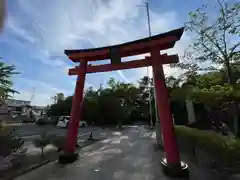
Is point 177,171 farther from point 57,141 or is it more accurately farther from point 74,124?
point 57,141

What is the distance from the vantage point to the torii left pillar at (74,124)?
7.02 m

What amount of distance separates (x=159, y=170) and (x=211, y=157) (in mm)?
1978

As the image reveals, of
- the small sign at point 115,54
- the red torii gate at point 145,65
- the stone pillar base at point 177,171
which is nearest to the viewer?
the stone pillar base at point 177,171

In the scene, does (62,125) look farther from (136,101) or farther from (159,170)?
(136,101)

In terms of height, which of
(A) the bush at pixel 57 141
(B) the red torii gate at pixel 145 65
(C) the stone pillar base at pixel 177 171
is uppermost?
(B) the red torii gate at pixel 145 65

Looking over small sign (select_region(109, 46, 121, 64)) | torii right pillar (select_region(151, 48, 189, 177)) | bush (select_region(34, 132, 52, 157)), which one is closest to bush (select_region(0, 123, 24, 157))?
bush (select_region(34, 132, 52, 157))

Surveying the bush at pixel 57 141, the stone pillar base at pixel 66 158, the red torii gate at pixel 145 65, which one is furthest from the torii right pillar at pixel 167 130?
the bush at pixel 57 141

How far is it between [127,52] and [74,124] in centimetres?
337

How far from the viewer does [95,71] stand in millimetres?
7699

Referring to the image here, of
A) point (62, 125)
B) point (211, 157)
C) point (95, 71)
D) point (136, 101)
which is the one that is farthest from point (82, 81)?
point (136, 101)

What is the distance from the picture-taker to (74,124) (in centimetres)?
725

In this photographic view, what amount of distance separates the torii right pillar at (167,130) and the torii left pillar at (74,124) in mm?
2901

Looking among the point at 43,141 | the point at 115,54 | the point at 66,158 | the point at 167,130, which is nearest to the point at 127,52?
the point at 115,54

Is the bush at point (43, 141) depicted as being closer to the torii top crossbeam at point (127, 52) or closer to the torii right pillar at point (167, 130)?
the torii top crossbeam at point (127, 52)
